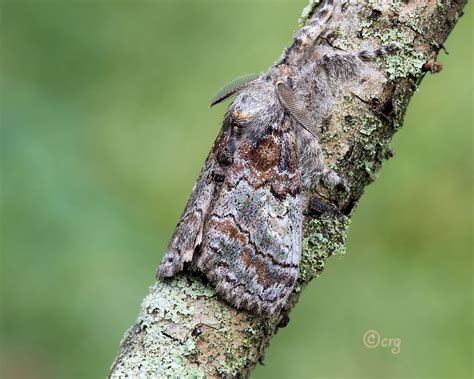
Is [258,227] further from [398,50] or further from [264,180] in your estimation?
[398,50]

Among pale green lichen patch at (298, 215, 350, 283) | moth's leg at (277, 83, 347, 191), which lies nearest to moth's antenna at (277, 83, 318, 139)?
moth's leg at (277, 83, 347, 191)

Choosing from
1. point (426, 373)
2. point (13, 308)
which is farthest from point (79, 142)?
point (426, 373)

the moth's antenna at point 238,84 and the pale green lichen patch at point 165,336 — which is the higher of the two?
the moth's antenna at point 238,84

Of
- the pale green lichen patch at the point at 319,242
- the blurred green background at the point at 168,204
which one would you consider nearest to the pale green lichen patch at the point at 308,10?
the pale green lichen patch at the point at 319,242

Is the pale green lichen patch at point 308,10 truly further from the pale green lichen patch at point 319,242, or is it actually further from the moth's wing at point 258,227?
the pale green lichen patch at point 319,242

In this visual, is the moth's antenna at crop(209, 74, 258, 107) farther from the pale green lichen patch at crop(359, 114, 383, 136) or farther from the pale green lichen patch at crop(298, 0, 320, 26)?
the pale green lichen patch at crop(359, 114, 383, 136)

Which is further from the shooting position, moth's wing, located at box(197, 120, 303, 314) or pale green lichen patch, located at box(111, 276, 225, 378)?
moth's wing, located at box(197, 120, 303, 314)

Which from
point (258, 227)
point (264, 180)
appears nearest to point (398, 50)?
point (264, 180)
